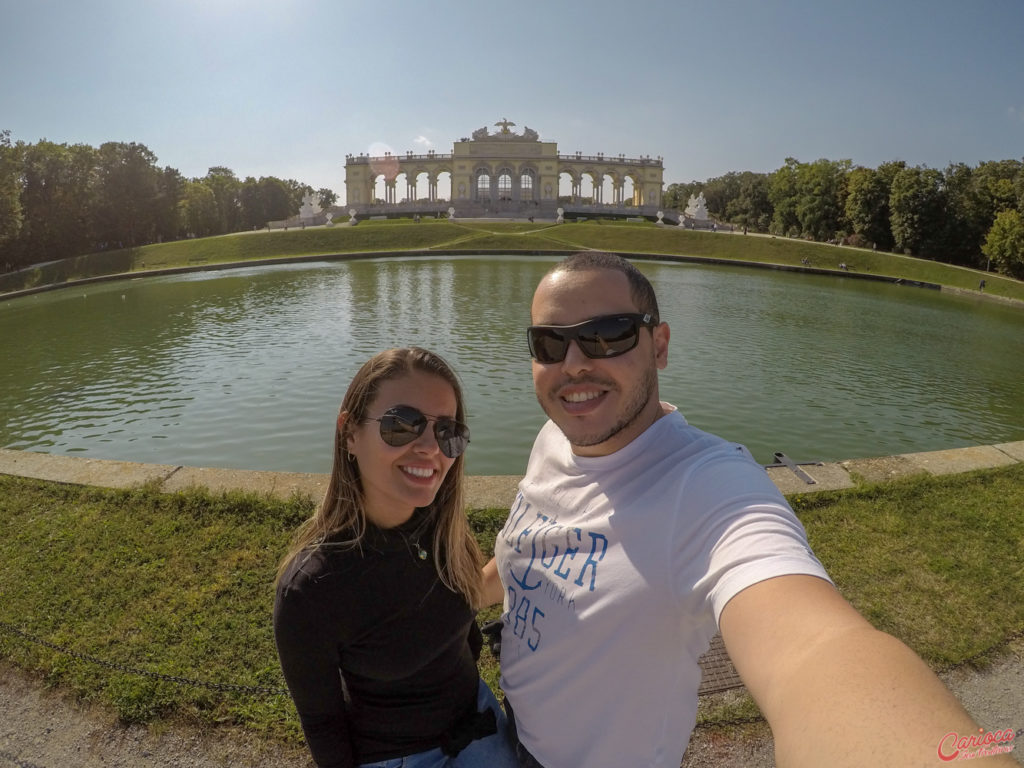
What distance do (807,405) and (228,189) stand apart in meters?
65.4

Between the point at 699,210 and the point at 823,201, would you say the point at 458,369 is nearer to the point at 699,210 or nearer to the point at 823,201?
the point at 823,201

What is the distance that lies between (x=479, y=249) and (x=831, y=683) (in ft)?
124

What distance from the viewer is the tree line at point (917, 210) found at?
3600cm

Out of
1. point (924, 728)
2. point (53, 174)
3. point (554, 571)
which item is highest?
point (53, 174)

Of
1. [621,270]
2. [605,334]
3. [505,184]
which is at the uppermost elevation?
[505,184]

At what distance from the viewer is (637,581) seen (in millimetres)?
1338

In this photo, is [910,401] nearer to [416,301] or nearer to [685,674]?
[685,674]

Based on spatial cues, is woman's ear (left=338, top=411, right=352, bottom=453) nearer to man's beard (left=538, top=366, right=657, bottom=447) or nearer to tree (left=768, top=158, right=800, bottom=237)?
man's beard (left=538, top=366, right=657, bottom=447)

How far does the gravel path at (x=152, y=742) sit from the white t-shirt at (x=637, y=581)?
1424 millimetres

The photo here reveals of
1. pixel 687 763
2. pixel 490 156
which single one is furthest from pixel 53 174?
pixel 687 763

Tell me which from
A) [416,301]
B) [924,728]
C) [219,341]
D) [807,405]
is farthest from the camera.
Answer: [416,301]

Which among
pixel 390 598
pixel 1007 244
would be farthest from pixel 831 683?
pixel 1007 244

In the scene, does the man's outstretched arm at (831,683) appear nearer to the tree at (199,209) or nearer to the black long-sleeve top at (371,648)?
the black long-sleeve top at (371,648)

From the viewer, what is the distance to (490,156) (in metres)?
72.9
